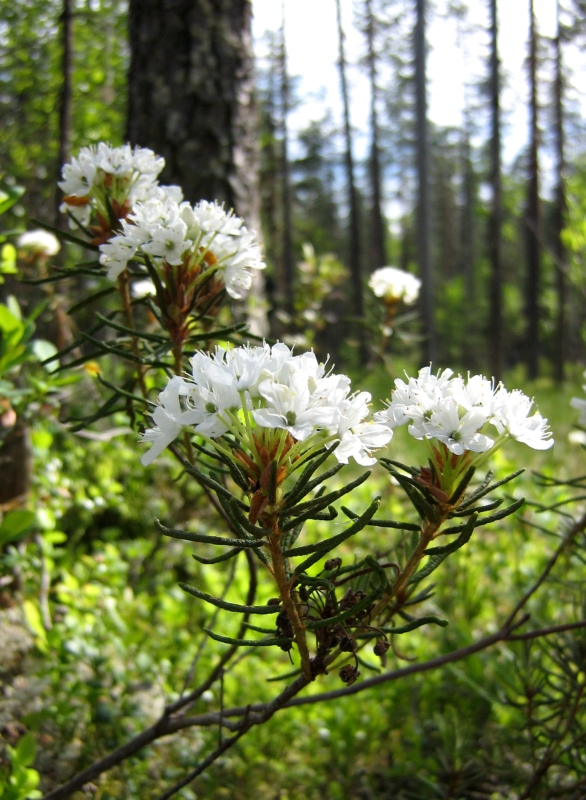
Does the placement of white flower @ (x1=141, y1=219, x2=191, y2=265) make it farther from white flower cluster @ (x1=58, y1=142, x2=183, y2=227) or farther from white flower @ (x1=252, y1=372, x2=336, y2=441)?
white flower @ (x1=252, y1=372, x2=336, y2=441)

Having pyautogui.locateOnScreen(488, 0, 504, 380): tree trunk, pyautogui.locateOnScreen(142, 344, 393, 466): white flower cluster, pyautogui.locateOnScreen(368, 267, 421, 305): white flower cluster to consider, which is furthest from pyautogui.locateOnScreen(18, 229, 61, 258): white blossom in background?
pyautogui.locateOnScreen(488, 0, 504, 380): tree trunk

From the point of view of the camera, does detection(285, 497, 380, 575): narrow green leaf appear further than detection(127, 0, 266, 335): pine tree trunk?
No

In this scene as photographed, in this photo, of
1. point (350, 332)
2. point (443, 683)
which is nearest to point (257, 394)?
point (443, 683)

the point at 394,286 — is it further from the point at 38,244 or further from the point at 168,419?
the point at 168,419

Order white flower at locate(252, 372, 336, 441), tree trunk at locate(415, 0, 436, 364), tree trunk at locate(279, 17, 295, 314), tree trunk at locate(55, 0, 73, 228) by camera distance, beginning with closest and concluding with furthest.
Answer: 1. white flower at locate(252, 372, 336, 441)
2. tree trunk at locate(55, 0, 73, 228)
3. tree trunk at locate(415, 0, 436, 364)
4. tree trunk at locate(279, 17, 295, 314)

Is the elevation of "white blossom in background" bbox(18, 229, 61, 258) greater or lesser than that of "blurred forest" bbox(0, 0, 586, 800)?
greater

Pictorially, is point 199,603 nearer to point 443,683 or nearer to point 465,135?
point 443,683

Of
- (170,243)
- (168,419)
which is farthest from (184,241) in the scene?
(168,419)
